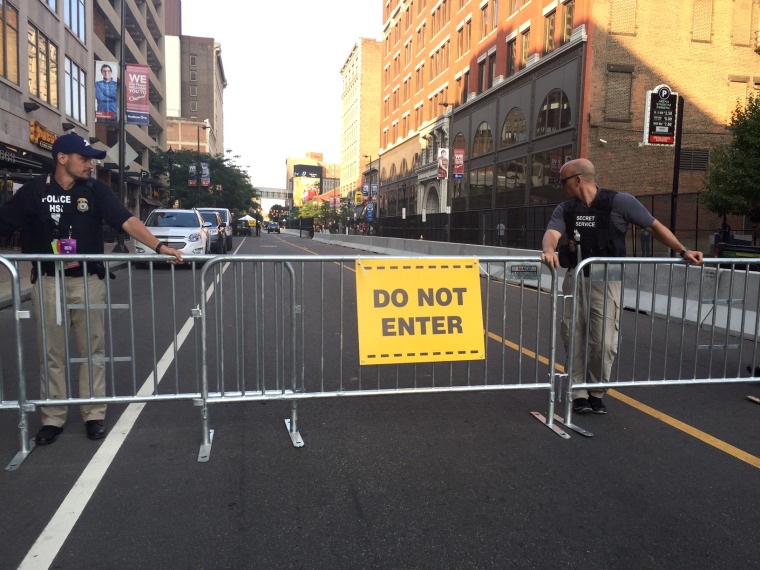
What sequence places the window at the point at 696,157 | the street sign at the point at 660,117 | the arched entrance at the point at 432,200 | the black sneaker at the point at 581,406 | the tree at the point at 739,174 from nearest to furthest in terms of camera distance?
the black sneaker at the point at 581,406
the street sign at the point at 660,117
the tree at the point at 739,174
the window at the point at 696,157
the arched entrance at the point at 432,200

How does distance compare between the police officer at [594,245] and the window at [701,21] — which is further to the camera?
the window at [701,21]

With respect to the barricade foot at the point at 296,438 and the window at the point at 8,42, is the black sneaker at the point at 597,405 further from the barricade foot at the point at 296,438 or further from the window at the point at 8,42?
the window at the point at 8,42

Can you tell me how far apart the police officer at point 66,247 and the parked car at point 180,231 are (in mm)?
13628

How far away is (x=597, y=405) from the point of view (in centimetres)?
529

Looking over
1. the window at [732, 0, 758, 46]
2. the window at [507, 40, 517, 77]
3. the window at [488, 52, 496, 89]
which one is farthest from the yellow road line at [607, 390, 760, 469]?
the window at [488, 52, 496, 89]

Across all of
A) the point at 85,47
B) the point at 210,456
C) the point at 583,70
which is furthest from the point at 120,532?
the point at 85,47

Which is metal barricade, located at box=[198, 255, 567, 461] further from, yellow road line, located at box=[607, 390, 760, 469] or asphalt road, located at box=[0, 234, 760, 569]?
yellow road line, located at box=[607, 390, 760, 469]

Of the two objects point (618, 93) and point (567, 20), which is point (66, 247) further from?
point (567, 20)

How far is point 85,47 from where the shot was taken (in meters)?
31.4

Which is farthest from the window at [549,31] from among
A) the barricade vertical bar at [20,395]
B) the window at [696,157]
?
the barricade vertical bar at [20,395]

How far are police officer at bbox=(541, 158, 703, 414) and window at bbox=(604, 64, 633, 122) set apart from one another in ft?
88.0

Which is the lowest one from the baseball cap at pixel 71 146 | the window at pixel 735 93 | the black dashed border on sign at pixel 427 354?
the black dashed border on sign at pixel 427 354

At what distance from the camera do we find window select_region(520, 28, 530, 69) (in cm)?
3503

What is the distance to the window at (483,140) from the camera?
134ft
